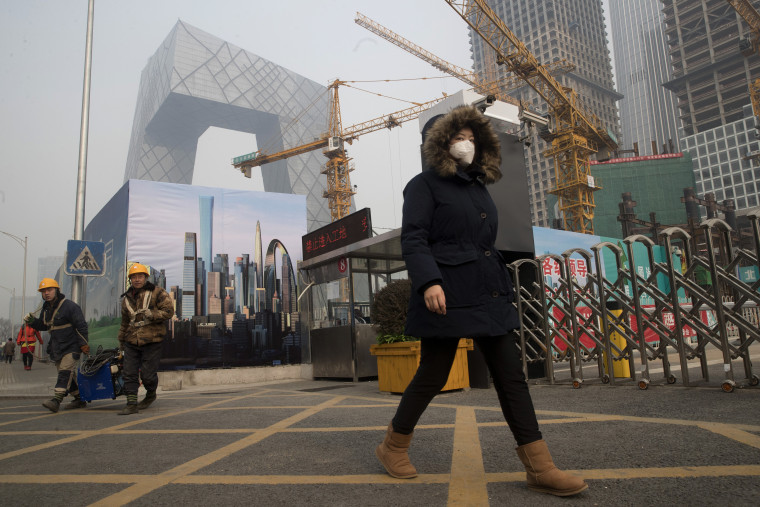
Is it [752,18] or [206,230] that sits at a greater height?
[752,18]

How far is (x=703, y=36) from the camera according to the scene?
415 feet

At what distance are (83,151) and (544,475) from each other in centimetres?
1225

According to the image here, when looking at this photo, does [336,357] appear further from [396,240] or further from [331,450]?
[331,450]

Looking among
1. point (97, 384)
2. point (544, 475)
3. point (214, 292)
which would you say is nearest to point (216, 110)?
point (214, 292)

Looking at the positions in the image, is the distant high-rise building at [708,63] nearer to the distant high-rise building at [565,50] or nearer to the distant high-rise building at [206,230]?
the distant high-rise building at [565,50]

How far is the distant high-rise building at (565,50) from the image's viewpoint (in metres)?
136

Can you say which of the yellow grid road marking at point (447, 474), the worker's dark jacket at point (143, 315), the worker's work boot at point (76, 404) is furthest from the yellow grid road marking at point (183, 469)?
the worker's work boot at point (76, 404)

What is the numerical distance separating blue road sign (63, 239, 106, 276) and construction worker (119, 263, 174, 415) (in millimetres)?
3889

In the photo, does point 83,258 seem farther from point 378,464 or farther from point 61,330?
point 378,464

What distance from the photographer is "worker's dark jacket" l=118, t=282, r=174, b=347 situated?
20.5ft

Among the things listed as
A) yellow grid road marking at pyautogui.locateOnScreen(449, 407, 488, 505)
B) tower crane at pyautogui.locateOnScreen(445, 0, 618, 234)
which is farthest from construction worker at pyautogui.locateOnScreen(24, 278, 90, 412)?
tower crane at pyautogui.locateOnScreen(445, 0, 618, 234)

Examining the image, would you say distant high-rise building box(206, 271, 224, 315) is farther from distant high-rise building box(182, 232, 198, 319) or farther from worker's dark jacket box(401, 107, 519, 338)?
worker's dark jacket box(401, 107, 519, 338)

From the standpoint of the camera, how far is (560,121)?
174 ft

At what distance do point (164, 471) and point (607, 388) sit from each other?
15.7 ft
